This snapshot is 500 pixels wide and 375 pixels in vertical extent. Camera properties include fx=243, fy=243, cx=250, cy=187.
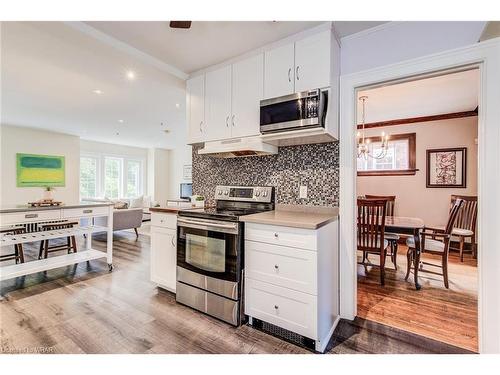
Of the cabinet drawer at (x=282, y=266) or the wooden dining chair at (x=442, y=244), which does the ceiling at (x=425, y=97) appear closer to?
the wooden dining chair at (x=442, y=244)

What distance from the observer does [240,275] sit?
197 centimetres

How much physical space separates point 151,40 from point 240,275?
7.38 feet

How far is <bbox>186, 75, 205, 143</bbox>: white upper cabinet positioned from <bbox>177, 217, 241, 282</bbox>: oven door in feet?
3.35

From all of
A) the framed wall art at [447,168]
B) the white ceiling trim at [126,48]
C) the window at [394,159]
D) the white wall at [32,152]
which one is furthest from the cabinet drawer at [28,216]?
the framed wall art at [447,168]

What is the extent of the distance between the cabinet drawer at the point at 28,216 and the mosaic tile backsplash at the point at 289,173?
5.62 ft

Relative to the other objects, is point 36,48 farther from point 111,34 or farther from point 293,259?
point 293,259

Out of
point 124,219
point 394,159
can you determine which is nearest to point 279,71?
point 394,159

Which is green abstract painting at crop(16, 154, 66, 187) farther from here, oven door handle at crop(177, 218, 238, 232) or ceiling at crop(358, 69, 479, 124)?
ceiling at crop(358, 69, 479, 124)

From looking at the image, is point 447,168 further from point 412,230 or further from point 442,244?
point 412,230

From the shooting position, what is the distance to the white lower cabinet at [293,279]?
1.66 metres

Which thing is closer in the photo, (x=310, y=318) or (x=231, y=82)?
(x=310, y=318)

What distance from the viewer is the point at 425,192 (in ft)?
15.1

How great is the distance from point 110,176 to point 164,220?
21.6 feet
